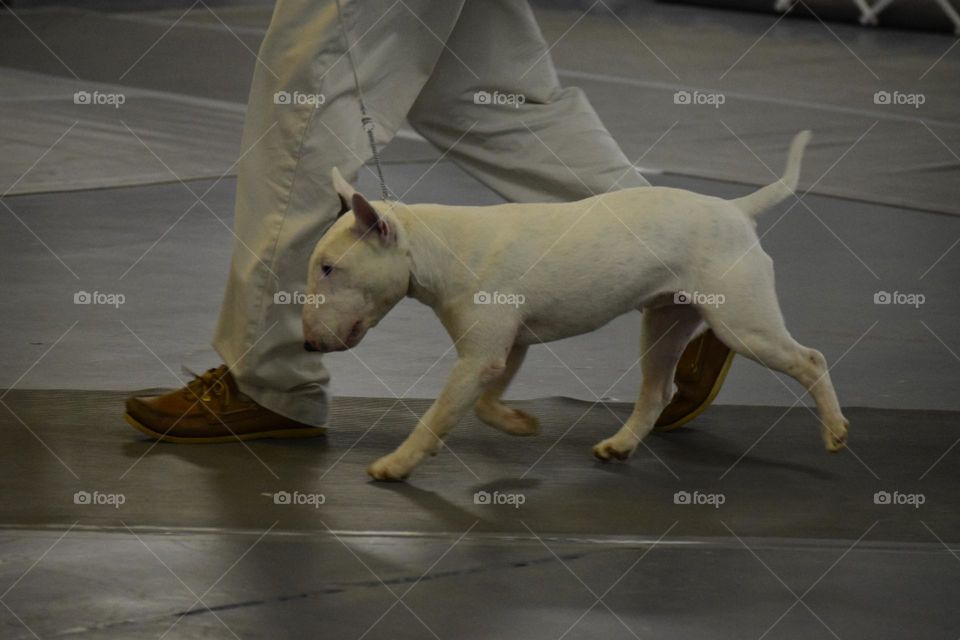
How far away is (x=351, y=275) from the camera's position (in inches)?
117

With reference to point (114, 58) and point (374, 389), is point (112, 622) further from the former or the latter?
point (114, 58)

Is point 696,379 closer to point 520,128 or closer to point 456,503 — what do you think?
point 520,128

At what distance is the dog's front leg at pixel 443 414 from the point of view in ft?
9.89

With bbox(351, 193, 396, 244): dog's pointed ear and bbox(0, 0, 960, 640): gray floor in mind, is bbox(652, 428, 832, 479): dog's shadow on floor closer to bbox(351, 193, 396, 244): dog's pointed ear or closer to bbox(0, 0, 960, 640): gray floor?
bbox(0, 0, 960, 640): gray floor

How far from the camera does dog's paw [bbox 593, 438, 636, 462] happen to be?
10.8 feet

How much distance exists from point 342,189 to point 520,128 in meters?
0.61

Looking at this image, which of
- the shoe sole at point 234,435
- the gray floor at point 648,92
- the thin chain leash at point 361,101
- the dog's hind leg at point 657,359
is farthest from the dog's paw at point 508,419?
the gray floor at point 648,92

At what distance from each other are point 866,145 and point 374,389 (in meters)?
4.25

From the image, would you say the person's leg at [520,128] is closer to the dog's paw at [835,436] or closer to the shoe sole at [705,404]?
the shoe sole at [705,404]

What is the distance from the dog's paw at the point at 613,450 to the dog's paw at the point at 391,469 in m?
0.42

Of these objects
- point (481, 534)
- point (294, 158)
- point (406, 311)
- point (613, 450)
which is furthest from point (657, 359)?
point (406, 311)

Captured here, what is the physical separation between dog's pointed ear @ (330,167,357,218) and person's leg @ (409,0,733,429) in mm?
443

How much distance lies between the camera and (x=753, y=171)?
6805 mm

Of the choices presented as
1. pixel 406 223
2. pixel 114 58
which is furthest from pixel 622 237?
pixel 114 58
